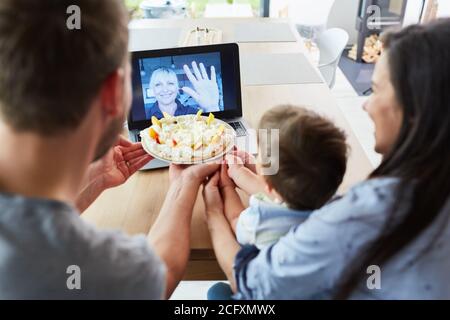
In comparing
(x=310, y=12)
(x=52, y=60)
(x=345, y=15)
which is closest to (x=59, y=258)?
(x=52, y=60)

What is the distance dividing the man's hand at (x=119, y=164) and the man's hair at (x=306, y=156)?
44cm

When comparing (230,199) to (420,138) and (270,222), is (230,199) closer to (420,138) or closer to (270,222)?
(270,222)

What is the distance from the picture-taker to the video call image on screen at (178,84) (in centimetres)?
122

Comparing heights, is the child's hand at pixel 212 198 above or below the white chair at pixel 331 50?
below

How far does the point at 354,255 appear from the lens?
70 centimetres

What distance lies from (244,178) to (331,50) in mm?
1681

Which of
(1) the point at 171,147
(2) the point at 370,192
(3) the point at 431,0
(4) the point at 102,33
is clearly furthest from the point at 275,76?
(3) the point at 431,0

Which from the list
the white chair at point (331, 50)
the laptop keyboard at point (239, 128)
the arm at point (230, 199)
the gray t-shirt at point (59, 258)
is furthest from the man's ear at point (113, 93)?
the white chair at point (331, 50)

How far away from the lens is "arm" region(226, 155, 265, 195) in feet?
3.46

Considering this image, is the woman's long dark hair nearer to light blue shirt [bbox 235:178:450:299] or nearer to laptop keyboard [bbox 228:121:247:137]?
light blue shirt [bbox 235:178:450:299]

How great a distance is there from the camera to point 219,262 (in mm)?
907

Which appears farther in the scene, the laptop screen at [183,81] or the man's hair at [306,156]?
the laptop screen at [183,81]

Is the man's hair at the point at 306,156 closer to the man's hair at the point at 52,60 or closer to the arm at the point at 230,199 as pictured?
the arm at the point at 230,199
